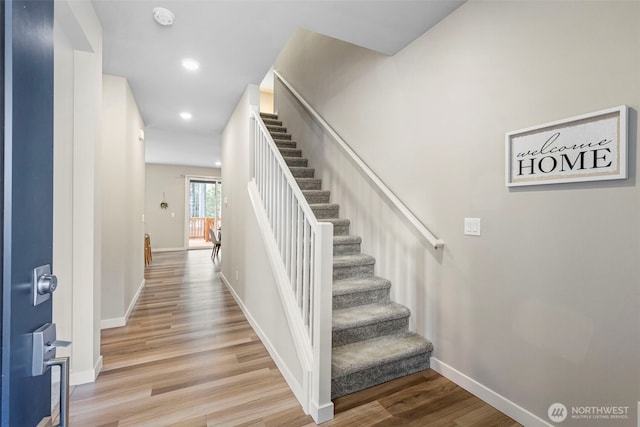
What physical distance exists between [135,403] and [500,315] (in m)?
2.34

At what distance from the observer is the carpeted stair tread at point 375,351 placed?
76.5 inches

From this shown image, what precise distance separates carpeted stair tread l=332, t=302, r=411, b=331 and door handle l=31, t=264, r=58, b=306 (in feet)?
5.72

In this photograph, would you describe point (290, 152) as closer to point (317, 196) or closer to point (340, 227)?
point (317, 196)

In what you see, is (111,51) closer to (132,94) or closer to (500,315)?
(132,94)

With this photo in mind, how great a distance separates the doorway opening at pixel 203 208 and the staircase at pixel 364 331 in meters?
8.09

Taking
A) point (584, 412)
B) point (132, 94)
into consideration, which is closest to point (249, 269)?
point (132, 94)

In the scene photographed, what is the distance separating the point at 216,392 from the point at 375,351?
113 cm

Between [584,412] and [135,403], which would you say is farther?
[135,403]

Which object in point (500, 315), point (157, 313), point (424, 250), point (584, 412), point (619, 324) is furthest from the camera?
point (157, 313)

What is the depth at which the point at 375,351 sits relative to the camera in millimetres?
2123

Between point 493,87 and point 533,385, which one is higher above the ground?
point 493,87

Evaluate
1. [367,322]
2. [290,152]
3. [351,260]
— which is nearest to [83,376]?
[367,322]

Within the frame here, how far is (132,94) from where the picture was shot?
353cm

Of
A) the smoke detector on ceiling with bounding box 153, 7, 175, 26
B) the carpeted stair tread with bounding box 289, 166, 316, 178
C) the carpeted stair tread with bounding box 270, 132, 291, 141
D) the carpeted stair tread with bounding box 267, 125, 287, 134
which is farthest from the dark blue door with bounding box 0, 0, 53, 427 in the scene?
the carpeted stair tread with bounding box 267, 125, 287, 134
